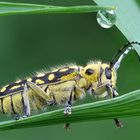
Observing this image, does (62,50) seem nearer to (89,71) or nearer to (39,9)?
(89,71)

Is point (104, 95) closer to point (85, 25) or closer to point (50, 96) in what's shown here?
point (50, 96)

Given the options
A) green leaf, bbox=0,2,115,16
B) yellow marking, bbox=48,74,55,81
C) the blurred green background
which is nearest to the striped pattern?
yellow marking, bbox=48,74,55,81

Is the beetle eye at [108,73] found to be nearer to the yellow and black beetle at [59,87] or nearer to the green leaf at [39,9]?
the yellow and black beetle at [59,87]

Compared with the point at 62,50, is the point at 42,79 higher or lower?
lower

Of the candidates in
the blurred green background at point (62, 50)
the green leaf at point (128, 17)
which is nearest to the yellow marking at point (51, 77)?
the green leaf at point (128, 17)

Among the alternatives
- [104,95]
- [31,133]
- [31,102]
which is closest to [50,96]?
[31,102]

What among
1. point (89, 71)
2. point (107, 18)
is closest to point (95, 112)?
point (107, 18)
